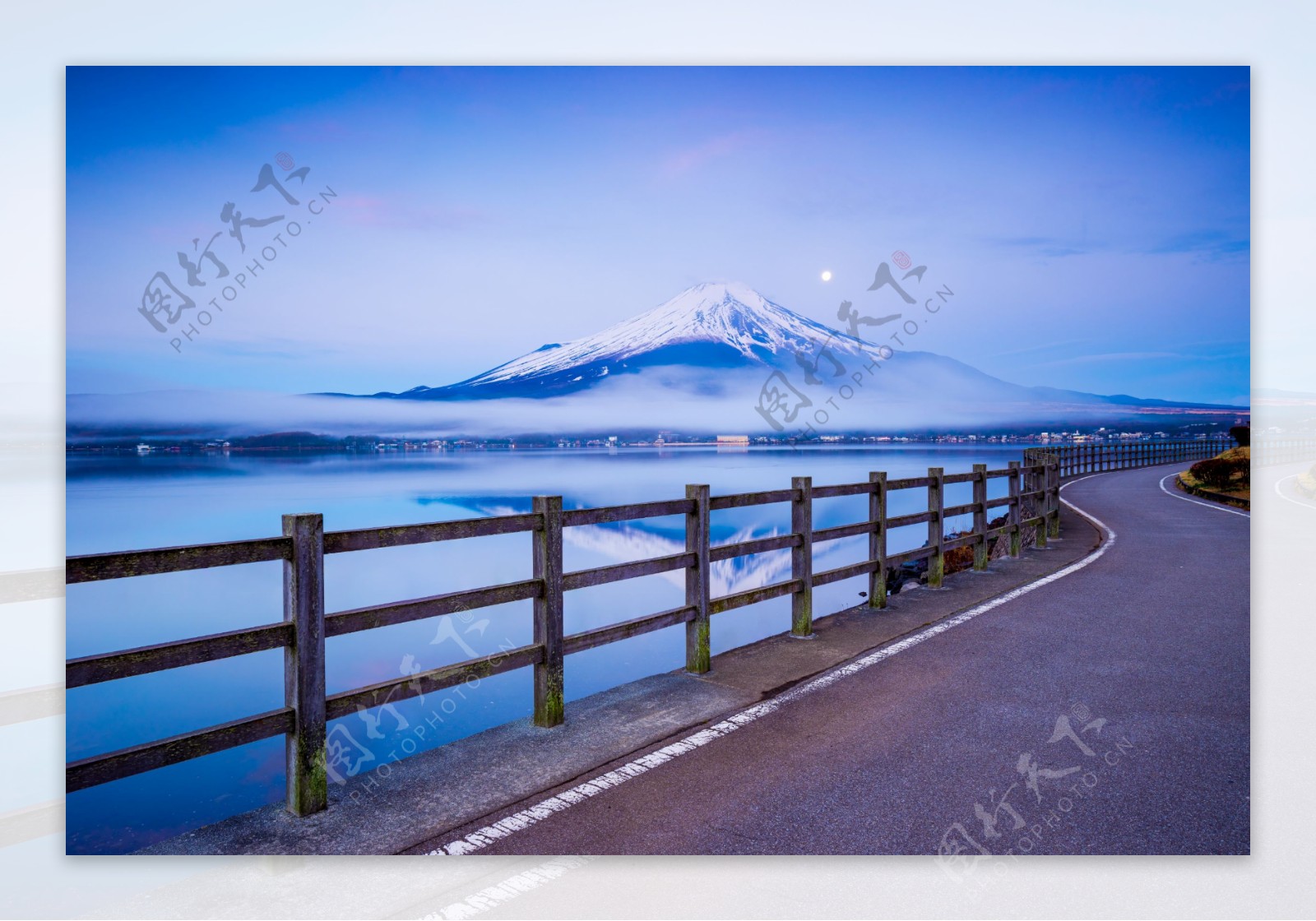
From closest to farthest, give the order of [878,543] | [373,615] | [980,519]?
1. [373,615]
2. [878,543]
3. [980,519]

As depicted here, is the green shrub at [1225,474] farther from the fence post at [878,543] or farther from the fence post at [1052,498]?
the fence post at [878,543]

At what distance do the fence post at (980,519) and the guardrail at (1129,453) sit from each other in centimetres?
1538

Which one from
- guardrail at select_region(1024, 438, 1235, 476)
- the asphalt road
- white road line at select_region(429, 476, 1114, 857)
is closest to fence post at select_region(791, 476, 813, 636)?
white road line at select_region(429, 476, 1114, 857)

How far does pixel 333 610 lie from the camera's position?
4766 millimetres

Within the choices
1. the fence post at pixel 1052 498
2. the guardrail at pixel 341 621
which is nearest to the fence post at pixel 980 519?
the fence post at pixel 1052 498

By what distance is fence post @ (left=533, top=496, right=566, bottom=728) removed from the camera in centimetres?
455

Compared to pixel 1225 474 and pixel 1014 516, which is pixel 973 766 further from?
pixel 1225 474

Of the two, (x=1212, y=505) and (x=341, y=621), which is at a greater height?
(x=341, y=621)

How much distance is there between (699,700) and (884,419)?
327 feet

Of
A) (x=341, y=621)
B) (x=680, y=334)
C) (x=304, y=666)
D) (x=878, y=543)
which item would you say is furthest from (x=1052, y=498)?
(x=680, y=334)

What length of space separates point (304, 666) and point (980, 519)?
8.33 metres

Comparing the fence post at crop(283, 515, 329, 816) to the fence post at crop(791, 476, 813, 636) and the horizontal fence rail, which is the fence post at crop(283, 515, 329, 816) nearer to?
the horizontal fence rail

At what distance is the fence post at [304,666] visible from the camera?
11.5 feet

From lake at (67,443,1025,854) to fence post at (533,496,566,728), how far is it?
0.45 meters
